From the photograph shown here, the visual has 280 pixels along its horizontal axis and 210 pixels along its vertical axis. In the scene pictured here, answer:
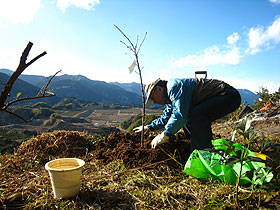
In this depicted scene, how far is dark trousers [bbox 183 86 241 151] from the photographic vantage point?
2283 millimetres

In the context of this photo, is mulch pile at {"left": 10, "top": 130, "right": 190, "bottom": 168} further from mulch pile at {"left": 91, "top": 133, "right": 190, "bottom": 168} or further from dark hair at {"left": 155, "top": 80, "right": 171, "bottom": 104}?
dark hair at {"left": 155, "top": 80, "right": 171, "bottom": 104}

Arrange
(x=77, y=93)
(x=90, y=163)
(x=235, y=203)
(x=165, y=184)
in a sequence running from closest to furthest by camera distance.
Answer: (x=235, y=203)
(x=165, y=184)
(x=90, y=163)
(x=77, y=93)

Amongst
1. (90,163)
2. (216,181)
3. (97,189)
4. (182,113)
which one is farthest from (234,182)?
(90,163)

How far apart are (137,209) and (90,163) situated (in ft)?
4.13

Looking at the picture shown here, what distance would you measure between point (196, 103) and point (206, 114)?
0.24 m

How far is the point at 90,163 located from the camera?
254 cm

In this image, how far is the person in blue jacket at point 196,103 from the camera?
2.24 meters

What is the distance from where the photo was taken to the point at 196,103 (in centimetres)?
255

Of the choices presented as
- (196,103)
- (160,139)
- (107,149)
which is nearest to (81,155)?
(107,149)

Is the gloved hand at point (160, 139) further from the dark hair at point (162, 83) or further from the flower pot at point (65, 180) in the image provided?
the flower pot at point (65, 180)

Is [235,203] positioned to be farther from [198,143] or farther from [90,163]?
[90,163]

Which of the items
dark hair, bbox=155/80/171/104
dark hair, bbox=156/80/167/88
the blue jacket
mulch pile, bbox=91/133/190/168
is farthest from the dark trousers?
dark hair, bbox=156/80/167/88

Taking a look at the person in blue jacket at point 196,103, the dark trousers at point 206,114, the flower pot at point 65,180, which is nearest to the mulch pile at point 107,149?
the person in blue jacket at point 196,103

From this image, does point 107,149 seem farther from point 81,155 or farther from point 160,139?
point 160,139
